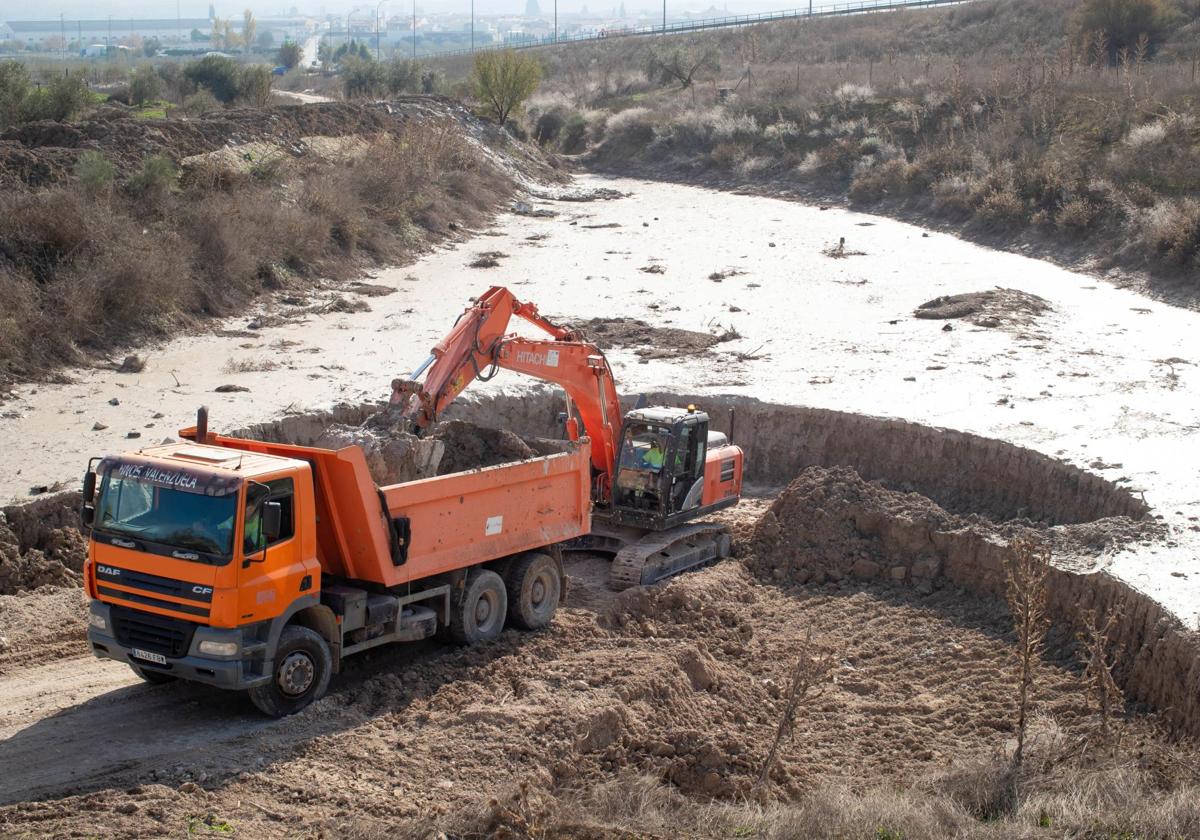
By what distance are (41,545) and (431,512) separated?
227 inches

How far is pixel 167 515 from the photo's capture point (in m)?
10.5

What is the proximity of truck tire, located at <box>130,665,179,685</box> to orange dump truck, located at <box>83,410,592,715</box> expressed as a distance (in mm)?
24

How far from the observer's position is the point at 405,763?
34.8 ft

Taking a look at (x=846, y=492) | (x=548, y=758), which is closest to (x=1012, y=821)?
(x=548, y=758)

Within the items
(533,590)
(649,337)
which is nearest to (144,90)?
(649,337)

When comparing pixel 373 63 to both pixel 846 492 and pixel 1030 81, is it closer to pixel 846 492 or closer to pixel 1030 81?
pixel 1030 81

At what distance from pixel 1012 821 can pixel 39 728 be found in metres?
7.92

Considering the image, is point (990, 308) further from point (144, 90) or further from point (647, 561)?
point (144, 90)

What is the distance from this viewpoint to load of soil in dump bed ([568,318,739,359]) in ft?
79.5

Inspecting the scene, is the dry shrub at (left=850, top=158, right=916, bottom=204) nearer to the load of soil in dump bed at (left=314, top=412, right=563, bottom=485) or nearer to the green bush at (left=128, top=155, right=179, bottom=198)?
the green bush at (left=128, top=155, right=179, bottom=198)

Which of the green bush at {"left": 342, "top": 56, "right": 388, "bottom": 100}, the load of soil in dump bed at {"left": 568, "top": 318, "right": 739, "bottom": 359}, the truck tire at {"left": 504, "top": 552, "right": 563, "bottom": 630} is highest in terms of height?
the green bush at {"left": 342, "top": 56, "right": 388, "bottom": 100}

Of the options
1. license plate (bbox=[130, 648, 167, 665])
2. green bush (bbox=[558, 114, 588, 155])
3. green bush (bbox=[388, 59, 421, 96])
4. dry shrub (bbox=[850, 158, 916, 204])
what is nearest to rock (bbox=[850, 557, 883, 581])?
license plate (bbox=[130, 648, 167, 665])

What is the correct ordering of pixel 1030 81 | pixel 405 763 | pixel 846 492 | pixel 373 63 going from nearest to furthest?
pixel 405 763
pixel 846 492
pixel 1030 81
pixel 373 63

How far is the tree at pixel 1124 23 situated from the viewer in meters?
55.8
